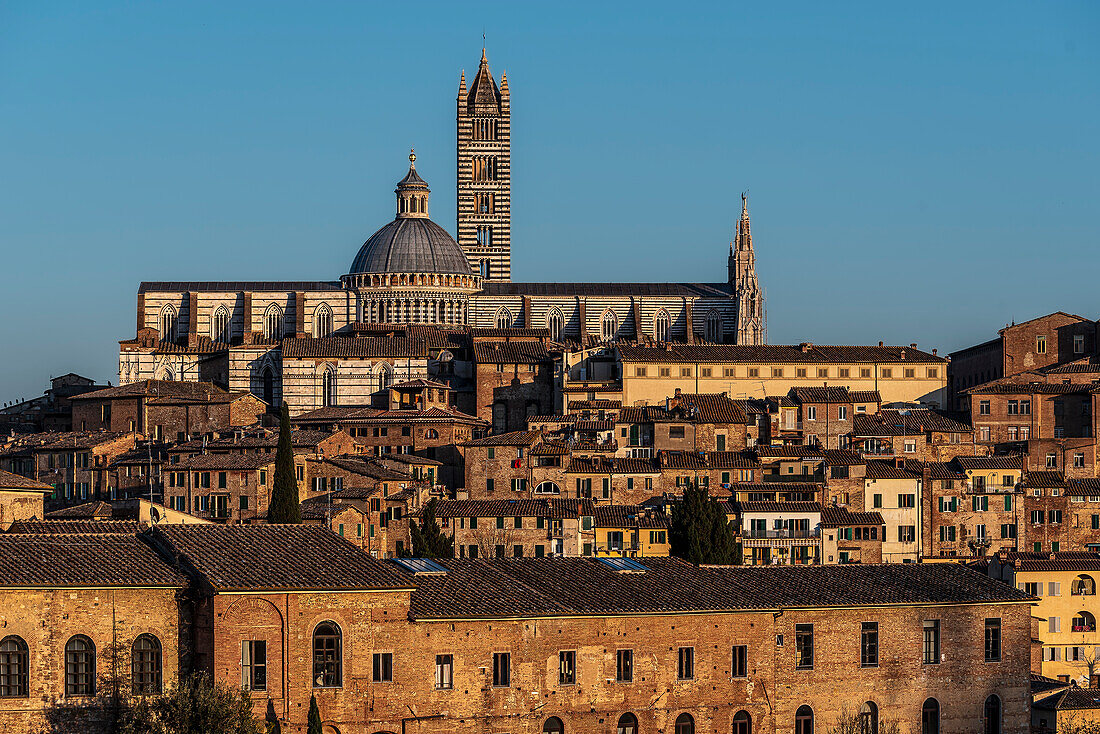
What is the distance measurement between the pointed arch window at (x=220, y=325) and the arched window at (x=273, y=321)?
172cm

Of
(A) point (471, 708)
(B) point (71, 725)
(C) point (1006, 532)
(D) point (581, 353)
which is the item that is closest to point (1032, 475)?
(C) point (1006, 532)

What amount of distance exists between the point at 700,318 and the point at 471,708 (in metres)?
64.2

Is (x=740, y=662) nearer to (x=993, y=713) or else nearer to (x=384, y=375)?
(x=993, y=713)

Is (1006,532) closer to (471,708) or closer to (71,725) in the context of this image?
(471,708)

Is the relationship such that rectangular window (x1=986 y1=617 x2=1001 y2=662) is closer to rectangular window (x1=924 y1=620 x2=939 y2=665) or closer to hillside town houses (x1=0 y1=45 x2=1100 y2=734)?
hillside town houses (x1=0 y1=45 x2=1100 y2=734)

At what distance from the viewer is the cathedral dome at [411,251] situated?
93.3 meters

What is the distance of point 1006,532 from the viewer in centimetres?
5775

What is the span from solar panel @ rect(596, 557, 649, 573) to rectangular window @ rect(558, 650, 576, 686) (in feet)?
9.01

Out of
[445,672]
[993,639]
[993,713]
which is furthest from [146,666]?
[993,713]

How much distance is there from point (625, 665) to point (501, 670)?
6.70ft

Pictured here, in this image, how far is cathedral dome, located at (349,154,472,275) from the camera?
306ft

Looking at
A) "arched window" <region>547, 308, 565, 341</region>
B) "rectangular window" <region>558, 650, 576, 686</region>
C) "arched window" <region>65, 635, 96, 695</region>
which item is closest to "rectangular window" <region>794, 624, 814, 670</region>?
"rectangular window" <region>558, 650, 576, 686</region>

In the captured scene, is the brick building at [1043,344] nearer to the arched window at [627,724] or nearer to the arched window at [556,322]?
the arched window at [556,322]

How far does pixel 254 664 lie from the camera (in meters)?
28.1
